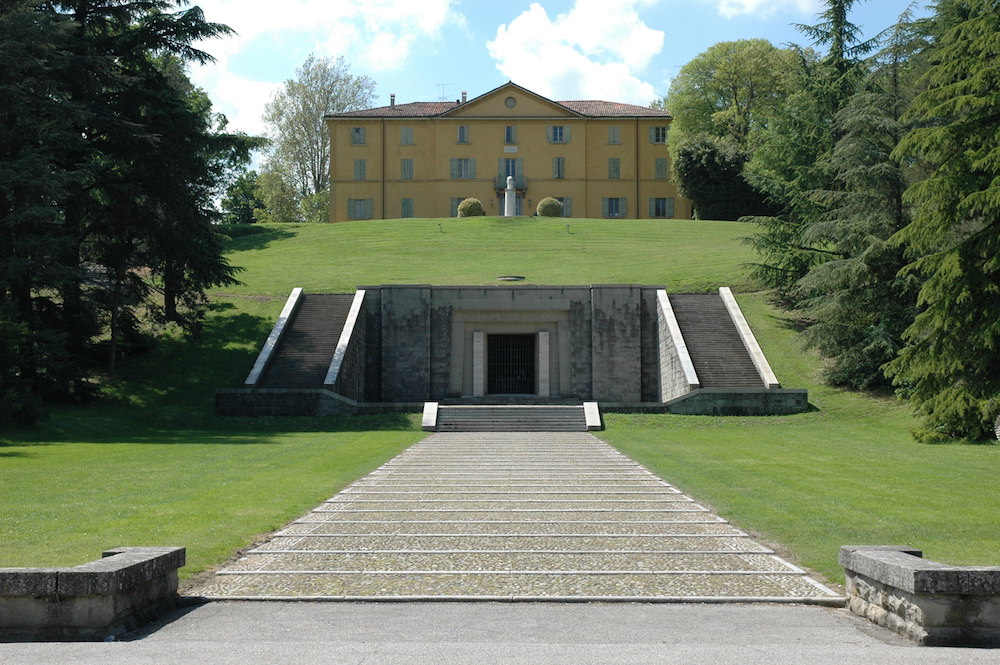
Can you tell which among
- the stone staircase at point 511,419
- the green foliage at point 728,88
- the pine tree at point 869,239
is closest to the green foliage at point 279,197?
the green foliage at point 728,88

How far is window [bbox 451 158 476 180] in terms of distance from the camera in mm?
61656

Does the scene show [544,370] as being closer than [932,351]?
No

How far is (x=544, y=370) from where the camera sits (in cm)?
3084

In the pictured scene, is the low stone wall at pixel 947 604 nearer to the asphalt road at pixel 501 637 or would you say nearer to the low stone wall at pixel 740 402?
the asphalt road at pixel 501 637

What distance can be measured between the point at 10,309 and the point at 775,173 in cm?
2811

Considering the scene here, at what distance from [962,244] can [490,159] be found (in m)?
44.4

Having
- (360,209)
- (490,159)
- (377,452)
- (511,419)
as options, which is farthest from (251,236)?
(377,452)

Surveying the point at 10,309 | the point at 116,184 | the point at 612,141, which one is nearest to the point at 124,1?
the point at 116,184

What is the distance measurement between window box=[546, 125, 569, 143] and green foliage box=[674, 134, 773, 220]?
852cm

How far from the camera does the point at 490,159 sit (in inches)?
2420

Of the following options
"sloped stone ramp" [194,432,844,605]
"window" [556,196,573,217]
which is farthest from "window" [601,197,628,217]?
"sloped stone ramp" [194,432,844,605]

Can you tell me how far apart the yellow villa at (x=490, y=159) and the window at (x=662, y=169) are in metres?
0.16

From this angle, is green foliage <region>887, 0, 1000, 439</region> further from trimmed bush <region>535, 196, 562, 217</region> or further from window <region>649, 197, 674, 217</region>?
window <region>649, 197, 674, 217</region>

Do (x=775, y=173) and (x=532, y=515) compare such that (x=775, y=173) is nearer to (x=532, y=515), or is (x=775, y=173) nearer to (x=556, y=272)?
(x=556, y=272)
